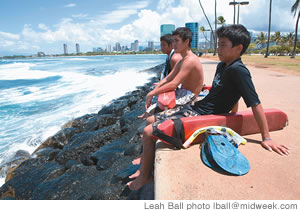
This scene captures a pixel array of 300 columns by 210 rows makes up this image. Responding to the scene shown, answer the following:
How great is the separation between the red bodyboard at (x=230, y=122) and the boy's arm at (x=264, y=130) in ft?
1.01

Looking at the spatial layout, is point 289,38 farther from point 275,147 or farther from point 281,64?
point 275,147

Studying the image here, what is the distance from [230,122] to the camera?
2428 millimetres

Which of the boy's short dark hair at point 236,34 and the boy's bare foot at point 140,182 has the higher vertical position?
the boy's short dark hair at point 236,34

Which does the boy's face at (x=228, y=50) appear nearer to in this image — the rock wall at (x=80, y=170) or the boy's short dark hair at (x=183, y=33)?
the boy's short dark hair at (x=183, y=33)

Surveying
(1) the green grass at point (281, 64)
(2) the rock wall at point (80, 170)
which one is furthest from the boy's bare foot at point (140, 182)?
(1) the green grass at point (281, 64)

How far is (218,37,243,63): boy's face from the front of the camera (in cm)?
220

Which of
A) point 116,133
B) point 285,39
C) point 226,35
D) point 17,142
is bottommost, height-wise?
point 17,142

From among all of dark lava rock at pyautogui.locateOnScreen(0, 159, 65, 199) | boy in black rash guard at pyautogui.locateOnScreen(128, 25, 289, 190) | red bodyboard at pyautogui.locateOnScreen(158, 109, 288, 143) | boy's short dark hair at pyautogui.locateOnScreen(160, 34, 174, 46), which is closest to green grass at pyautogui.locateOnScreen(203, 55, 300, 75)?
boy's short dark hair at pyautogui.locateOnScreen(160, 34, 174, 46)

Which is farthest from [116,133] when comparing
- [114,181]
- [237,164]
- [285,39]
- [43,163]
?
[285,39]

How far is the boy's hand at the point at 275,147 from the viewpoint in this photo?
2.19 m

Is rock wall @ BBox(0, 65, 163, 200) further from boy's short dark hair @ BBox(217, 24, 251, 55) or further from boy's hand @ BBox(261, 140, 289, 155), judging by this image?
boy's short dark hair @ BBox(217, 24, 251, 55)
